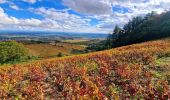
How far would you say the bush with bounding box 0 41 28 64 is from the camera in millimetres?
106581

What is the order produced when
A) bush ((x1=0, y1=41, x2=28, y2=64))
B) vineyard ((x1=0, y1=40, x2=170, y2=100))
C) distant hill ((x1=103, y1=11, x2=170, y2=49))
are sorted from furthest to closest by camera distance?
bush ((x1=0, y1=41, x2=28, y2=64)) < distant hill ((x1=103, y1=11, x2=170, y2=49)) < vineyard ((x1=0, y1=40, x2=170, y2=100))

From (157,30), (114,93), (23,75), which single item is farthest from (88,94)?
(157,30)

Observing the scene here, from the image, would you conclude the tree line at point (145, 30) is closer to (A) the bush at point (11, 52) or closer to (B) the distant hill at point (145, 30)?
(B) the distant hill at point (145, 30)

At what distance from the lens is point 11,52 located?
4294 inches

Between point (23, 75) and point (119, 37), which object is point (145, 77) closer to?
point (23, 75)

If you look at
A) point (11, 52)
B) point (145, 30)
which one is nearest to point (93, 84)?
point (145, 30)

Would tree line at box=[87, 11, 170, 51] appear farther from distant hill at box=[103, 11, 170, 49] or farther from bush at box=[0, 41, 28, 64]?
bush at box=[0, 41, 28, 64]

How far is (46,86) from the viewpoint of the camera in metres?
17.7

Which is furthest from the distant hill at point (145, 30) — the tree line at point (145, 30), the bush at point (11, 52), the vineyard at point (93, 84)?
the vineyard at point (93, 84)

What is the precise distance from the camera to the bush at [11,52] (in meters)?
107

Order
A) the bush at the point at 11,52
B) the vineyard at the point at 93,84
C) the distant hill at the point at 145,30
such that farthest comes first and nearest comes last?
1. the bush at the point at 11,52
2. the distant hill at the point at 145,30
3. the vineyard at the point at 93,84

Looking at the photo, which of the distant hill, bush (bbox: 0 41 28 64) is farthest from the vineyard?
bush (bbox: 0 41 28 64)

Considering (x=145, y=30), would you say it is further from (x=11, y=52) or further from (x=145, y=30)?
(x=11, y=52)

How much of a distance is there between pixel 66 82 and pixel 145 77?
16.2 feet
